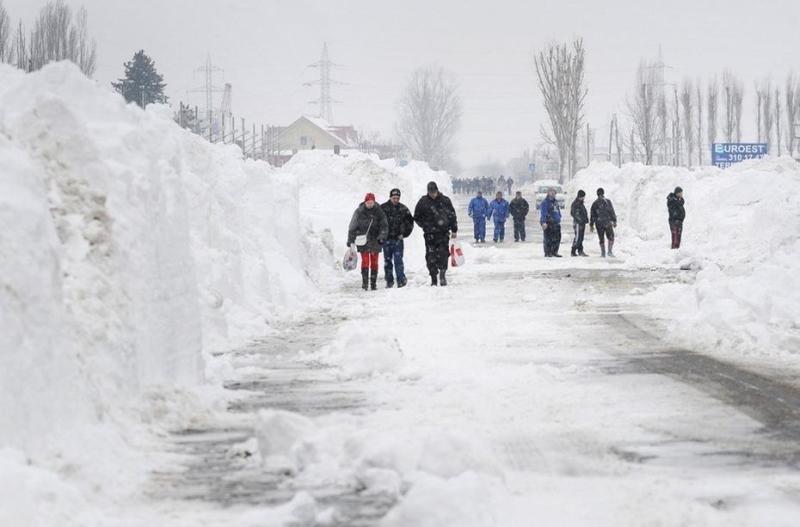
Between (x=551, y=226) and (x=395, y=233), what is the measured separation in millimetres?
8607

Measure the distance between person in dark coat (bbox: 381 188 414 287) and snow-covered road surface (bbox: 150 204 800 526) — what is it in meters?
7.23

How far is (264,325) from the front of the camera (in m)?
15.6

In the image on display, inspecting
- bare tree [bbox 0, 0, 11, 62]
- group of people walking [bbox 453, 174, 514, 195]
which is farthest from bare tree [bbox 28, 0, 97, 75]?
group of people walking [bbox 453, 174, 514, 195]

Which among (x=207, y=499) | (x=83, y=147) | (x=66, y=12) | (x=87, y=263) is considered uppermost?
(x=66, y=12)

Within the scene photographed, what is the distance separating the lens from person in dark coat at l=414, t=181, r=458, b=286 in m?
21.4

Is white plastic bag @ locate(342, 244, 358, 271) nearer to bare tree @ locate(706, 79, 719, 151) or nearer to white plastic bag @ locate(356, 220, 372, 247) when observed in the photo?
white plastic bag @ locate(356, 220, 372, 247)

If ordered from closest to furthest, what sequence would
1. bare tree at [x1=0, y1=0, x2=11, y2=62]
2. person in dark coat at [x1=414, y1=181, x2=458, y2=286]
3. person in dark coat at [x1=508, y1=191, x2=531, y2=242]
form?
person in dark coat at [x1=414, y1=181, x2=458, y2=286]
person in dark coat at [x1=508, y1=191, x2=531, y2=242]
bare tree at [x1=0, y1=0, x2=11, y2=62]

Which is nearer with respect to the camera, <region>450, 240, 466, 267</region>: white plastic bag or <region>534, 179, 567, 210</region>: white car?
<region>450, 240, 466, 267</region>: white plastic bag

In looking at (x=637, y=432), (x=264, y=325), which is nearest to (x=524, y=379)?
(x=637, y=432)

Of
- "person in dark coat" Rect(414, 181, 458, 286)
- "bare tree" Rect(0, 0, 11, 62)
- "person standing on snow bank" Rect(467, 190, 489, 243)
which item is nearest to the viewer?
"person in dark coat" Rect(414, 181, 458, 286)

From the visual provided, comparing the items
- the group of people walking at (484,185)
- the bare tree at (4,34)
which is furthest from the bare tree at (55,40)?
the group of people walking at (484,185)

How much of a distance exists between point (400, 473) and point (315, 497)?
404 millimetres

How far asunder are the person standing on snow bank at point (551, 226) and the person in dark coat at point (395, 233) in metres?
8.27

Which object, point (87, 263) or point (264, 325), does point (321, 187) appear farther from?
point (87, 263)
